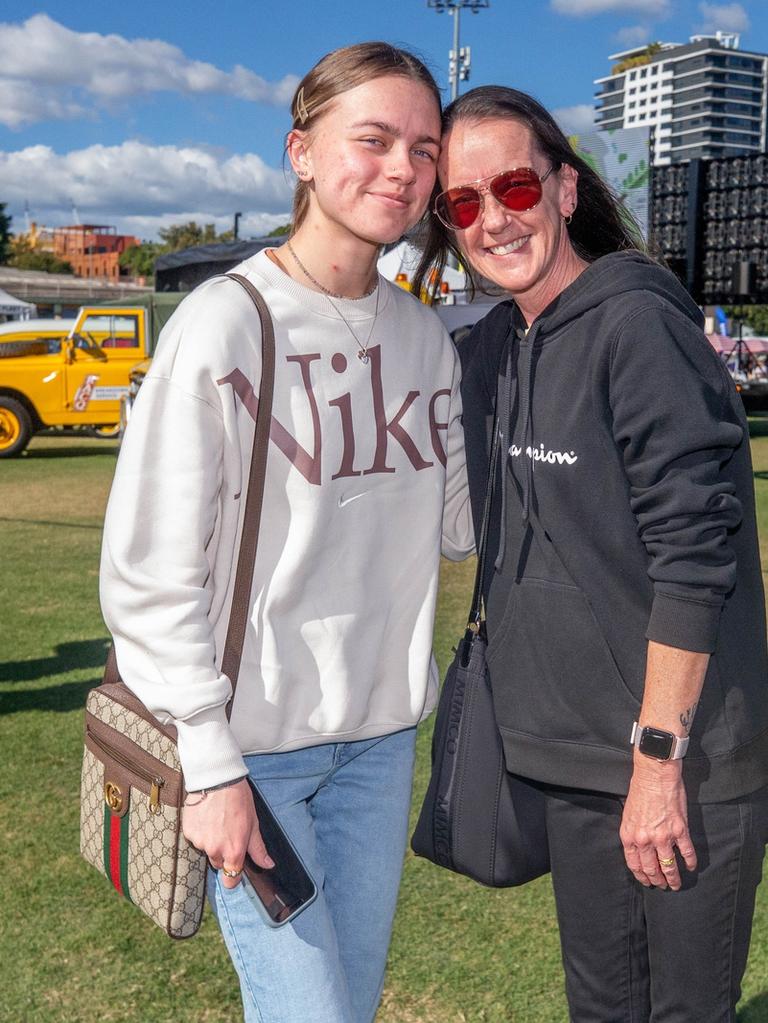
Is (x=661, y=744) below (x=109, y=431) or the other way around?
below

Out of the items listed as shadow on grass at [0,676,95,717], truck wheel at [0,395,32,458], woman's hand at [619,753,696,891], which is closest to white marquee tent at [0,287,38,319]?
truck wheel at [0,395,32,458]

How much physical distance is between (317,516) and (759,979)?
1992 mm

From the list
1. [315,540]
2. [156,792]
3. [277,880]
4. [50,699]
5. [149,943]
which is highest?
[315,540]

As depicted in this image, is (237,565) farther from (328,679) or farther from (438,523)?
(438,523)

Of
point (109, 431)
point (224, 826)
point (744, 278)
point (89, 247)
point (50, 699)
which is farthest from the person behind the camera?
point (89, 247)

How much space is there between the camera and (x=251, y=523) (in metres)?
1.71

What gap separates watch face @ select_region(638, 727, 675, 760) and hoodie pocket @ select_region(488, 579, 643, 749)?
6 cm

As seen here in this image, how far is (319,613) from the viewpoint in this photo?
70.3 inches

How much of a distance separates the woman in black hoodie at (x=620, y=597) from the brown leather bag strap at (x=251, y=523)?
42cm

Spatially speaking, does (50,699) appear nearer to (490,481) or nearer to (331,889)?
(331,889)

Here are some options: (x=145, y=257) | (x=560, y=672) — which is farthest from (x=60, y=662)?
(x=145, y=257)

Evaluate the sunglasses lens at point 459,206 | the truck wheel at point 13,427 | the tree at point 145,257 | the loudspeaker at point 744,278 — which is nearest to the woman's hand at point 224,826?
the sunglasses lens at point 459,206

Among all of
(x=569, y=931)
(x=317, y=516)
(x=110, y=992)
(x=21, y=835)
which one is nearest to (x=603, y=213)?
(x=317, y=516)

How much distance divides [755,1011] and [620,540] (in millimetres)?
1695
